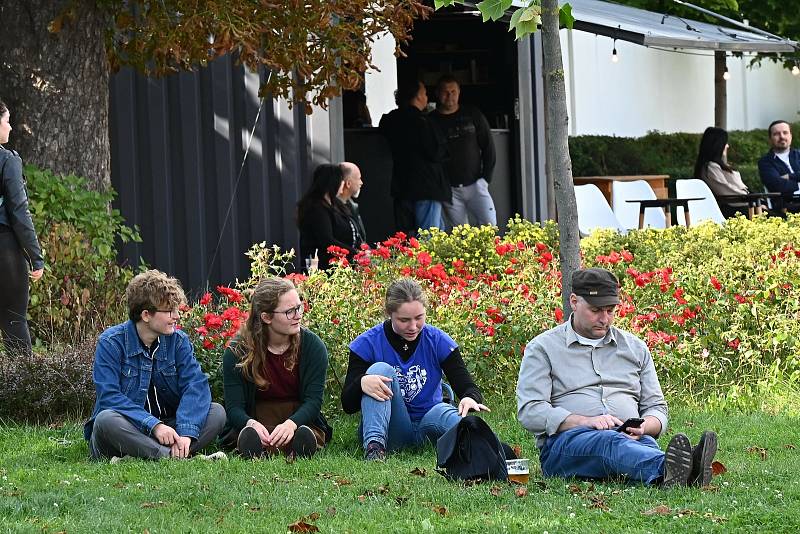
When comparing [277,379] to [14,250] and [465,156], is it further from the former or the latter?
[465,156]

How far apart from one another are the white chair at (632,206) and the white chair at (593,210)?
89 cm

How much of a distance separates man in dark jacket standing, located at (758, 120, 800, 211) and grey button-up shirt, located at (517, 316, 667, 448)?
37.6 feet

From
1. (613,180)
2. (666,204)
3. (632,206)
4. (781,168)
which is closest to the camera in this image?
(781,168)

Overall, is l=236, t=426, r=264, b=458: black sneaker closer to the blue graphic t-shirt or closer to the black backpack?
the blue graphic t-shirt

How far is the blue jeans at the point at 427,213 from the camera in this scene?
49.2 ft

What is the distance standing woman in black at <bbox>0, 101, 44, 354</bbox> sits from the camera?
864 centimetres

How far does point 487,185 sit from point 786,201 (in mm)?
4264

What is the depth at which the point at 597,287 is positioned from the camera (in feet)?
20.5

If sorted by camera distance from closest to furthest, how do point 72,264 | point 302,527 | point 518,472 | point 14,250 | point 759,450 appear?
point 302,527 → point 518,472 → point 759,450 → point 14,250 → point 72,264

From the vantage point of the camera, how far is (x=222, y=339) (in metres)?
8.63

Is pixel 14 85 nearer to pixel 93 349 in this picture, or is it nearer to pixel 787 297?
pixel 93 349

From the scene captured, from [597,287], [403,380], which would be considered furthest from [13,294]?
[597,287]

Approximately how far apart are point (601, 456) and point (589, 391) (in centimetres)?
36

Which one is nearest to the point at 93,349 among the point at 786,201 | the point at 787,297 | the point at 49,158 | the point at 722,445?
the point at 49,158
